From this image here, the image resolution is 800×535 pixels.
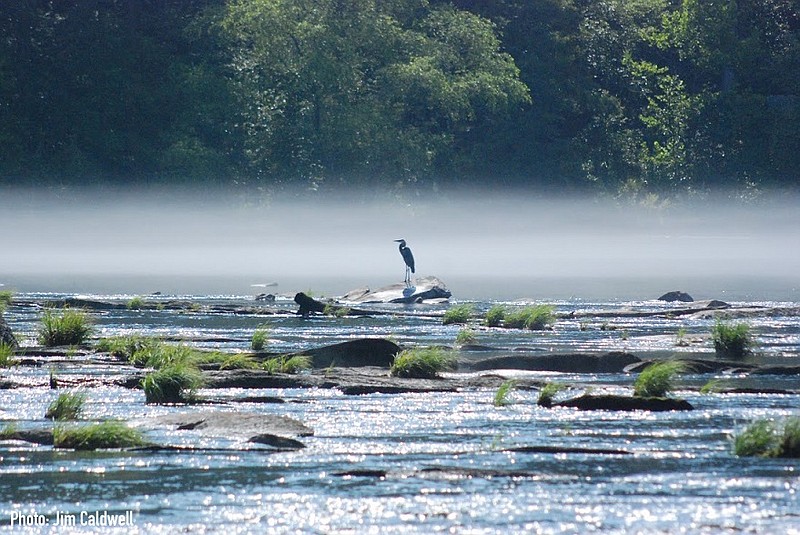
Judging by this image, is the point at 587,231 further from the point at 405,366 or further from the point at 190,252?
the point at 405,366

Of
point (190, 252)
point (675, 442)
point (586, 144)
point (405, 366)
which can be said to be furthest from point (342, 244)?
point (675, 442)

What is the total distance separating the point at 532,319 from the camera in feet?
110

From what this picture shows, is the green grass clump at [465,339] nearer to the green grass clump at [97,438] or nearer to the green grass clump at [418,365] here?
the green grass clump at [418,365]

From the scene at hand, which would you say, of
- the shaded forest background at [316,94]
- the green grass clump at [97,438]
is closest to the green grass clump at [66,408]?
the green grass clump at [97,438]

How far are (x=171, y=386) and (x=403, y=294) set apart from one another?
28.6 metres

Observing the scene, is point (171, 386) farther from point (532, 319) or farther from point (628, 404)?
point (532, 319)

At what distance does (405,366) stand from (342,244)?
74.9 metres

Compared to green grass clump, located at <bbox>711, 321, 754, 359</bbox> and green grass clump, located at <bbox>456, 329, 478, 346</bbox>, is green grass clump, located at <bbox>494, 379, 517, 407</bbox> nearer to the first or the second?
green grass clump, located at <bbox>711, 321, 754, 359</bbox>

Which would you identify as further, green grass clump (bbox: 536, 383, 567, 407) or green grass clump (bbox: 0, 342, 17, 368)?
green grass clump (bbox: 0, 342, 17, 368)

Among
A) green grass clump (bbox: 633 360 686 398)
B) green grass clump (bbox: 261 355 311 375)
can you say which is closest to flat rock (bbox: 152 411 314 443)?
green grass clump (bbox: 633 360 686 398)

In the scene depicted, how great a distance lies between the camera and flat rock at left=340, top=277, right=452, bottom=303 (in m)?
47.1

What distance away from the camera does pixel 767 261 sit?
90.7 meters

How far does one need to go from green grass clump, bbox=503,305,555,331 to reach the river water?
1195cm

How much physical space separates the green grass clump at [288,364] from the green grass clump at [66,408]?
14.4 feet
